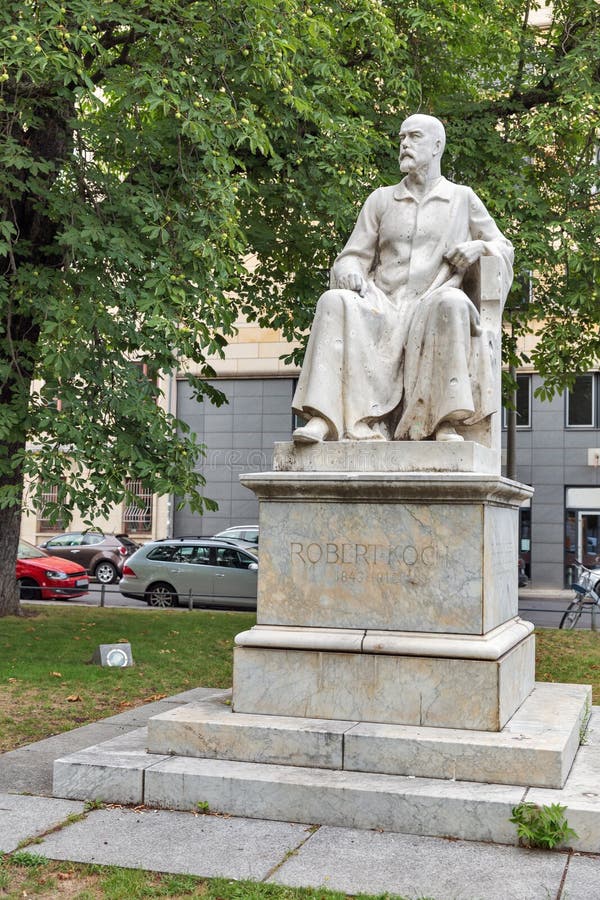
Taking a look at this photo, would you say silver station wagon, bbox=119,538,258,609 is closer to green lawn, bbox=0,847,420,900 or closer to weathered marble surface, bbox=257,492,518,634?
weathered marble surface, bbox=257,492,518,634

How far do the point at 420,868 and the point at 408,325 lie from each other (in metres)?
3.22

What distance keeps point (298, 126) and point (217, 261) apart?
3.16 metres

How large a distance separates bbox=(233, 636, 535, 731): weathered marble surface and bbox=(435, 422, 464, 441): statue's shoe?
4.13 ft

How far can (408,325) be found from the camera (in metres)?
6.34

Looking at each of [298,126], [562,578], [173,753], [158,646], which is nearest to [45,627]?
[158,646]

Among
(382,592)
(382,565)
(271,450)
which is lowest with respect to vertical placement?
(382,592)

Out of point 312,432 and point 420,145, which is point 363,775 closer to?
point 312,432

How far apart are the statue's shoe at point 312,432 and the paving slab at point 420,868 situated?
223 centimetres

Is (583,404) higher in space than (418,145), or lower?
higher

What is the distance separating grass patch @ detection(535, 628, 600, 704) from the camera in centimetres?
1058

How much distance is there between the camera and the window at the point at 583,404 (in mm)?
28594

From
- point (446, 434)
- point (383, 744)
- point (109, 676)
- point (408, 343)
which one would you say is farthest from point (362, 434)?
point (109, 676)

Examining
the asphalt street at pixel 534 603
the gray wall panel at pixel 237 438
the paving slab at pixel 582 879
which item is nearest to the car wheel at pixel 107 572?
the asphalt street at pixel 534 603

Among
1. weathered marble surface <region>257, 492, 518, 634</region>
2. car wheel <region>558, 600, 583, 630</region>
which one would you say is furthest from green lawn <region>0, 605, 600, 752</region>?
weathered marble surface <region>257, 492, 518, 634</region>
